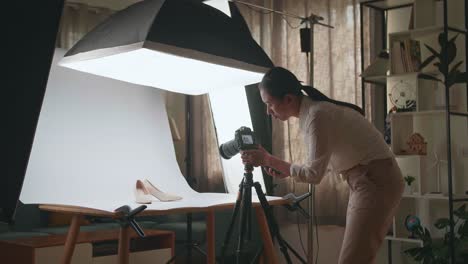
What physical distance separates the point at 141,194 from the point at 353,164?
128cm

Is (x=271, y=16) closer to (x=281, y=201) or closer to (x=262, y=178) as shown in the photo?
(x=262, y=178)

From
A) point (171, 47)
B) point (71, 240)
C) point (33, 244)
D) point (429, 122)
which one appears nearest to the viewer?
point (171, 47)

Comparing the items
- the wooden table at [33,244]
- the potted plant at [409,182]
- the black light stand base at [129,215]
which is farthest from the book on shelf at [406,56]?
the black light stand base at [129,215]

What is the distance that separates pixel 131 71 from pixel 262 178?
5.30 ft

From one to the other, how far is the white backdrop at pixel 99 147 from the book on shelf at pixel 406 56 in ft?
4.36

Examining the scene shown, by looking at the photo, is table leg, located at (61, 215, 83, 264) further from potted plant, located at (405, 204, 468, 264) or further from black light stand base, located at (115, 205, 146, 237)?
potted plant, located at (405, 204, 468, 264)

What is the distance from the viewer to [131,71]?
2828mm

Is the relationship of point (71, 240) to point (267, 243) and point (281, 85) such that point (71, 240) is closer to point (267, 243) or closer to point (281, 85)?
point (267, 243)

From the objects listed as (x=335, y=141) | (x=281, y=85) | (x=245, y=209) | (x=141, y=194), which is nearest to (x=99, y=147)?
(x=141, y=194)

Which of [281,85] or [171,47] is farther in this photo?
[171,47]

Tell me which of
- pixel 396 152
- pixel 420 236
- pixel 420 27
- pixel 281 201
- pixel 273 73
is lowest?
pixel 420 236

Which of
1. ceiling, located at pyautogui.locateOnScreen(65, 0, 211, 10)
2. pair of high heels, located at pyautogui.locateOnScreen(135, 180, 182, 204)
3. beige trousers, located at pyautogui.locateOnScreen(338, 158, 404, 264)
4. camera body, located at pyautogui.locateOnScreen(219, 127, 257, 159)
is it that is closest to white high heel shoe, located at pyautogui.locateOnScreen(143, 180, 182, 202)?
pair of high heels, located at pyautogui.locateOnScreen(135, 180, 182, 204)

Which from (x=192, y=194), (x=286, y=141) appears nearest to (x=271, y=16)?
(x=286, y=141)

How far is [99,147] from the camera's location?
119 inches
